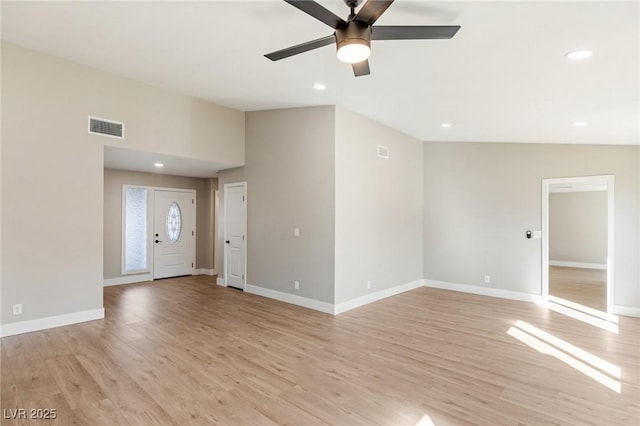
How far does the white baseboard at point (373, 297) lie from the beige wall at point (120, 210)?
180 inches

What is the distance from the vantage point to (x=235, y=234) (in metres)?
6.50

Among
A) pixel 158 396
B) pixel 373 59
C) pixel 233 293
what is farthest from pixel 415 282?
pixel 158 396

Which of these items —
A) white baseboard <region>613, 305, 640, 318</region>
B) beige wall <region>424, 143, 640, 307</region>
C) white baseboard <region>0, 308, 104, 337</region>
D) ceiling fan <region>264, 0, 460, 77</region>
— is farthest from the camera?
beige wall <region>424, 143, 640, 307</region>

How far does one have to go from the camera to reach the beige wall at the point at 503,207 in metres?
4.90

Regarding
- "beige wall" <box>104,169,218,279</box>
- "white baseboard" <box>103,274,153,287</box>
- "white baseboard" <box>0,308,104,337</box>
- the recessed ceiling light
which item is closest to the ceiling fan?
the recessed ceiling light

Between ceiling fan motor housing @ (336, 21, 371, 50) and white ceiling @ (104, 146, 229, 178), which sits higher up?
ceiling fan motor housing @ (336, 21, 371, 50)

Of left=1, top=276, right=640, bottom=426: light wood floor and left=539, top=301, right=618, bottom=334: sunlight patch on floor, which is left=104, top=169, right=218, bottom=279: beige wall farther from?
left=539, top=301, right=618, bottom=334: sunlight patch on floor

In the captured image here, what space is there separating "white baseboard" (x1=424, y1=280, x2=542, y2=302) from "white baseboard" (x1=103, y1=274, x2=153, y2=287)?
20.3 ft

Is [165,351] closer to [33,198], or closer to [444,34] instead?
[33,198]

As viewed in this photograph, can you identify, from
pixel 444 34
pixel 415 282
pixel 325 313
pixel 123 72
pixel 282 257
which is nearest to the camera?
pixel 444 34

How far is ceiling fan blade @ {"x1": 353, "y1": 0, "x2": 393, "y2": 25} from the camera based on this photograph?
193 cm

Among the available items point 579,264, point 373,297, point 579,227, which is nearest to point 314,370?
point 373,297

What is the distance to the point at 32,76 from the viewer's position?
3.85 m

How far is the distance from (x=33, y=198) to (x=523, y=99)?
19.5ft
